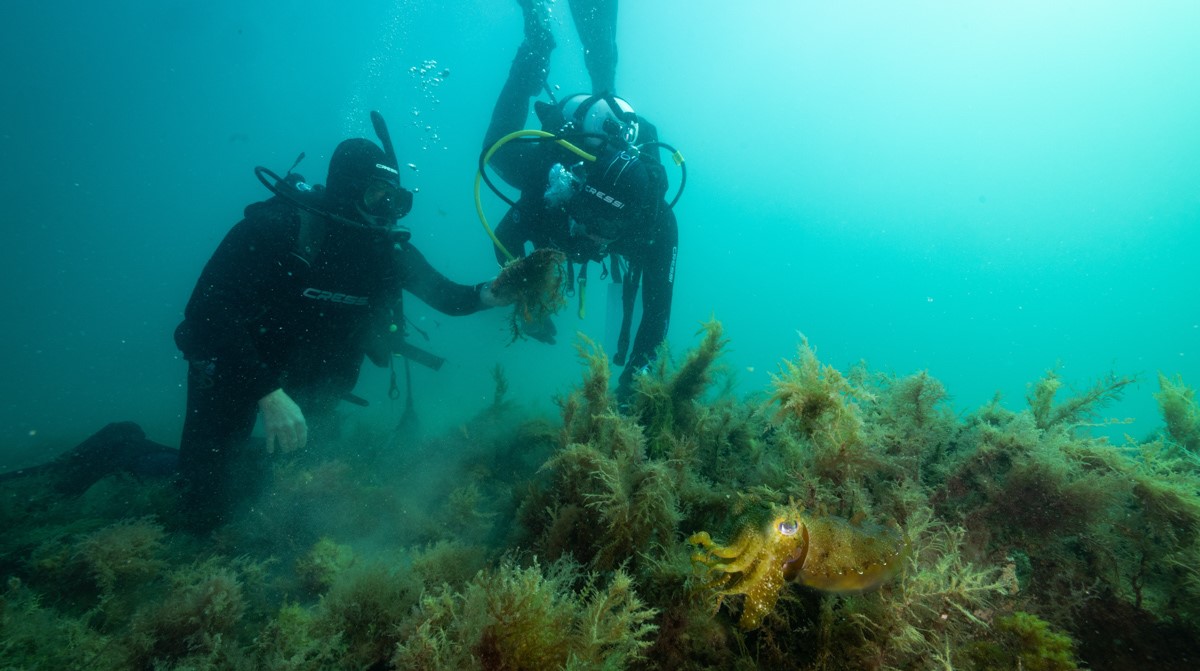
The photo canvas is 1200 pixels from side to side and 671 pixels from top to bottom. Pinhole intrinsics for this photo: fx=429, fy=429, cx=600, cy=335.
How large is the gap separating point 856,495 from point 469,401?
61.1ft

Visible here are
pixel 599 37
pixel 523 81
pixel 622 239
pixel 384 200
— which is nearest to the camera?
pixel 384 200

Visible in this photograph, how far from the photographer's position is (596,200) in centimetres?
498

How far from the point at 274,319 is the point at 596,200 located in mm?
3939

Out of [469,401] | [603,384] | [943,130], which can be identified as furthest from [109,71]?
[943,130]

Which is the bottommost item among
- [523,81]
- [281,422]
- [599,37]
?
[281,422]

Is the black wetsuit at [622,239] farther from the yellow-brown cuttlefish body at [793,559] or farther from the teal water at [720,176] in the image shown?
the teal water at [720,176]

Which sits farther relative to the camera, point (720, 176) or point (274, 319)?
point (720, 176)

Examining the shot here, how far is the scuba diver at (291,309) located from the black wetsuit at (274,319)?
1 cm

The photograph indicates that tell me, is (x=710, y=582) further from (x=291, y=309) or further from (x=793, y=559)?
(x=291, y=309)

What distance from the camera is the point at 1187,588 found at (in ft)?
6.02

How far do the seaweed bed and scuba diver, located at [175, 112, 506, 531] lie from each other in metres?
1.16

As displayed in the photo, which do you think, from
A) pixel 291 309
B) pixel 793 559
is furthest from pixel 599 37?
pixel 793 559

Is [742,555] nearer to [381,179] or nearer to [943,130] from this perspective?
[381,179]

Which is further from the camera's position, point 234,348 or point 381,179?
point 381,179
